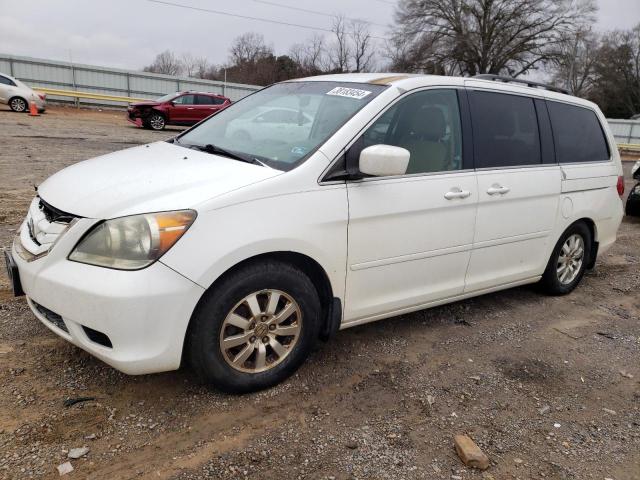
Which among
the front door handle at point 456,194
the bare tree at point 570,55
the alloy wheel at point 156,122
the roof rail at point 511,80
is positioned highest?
the bare tree at point 570,55

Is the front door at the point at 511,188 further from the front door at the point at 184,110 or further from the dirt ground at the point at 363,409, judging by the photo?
the front door at the point at 184,110

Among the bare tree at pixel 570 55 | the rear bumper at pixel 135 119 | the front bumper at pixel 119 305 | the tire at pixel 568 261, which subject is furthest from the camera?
the bare tree at pixel 570 55

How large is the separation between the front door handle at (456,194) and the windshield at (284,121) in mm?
794

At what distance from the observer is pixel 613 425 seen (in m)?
2.90

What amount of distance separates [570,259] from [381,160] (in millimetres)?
2693

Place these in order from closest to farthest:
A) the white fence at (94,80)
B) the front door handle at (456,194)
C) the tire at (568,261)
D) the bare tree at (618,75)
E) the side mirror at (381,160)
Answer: the side mirror at (381,160) → the front door handle at (456,194) → the tire at (568,261) → the white fence at (94,80) → the bare tree at (618,75)

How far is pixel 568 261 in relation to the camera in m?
4.68

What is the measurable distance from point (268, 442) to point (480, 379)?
4.71ft

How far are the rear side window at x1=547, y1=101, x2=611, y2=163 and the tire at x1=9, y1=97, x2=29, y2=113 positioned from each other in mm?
20015

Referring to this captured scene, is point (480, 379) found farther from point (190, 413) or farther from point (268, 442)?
point (190, 413)

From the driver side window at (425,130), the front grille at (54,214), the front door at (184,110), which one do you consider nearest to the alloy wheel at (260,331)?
the front grille at (54,214)

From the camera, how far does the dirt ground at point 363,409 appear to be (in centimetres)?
241

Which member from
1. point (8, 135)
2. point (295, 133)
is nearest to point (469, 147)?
point (295, 133)

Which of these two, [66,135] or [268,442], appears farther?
[66,135]
